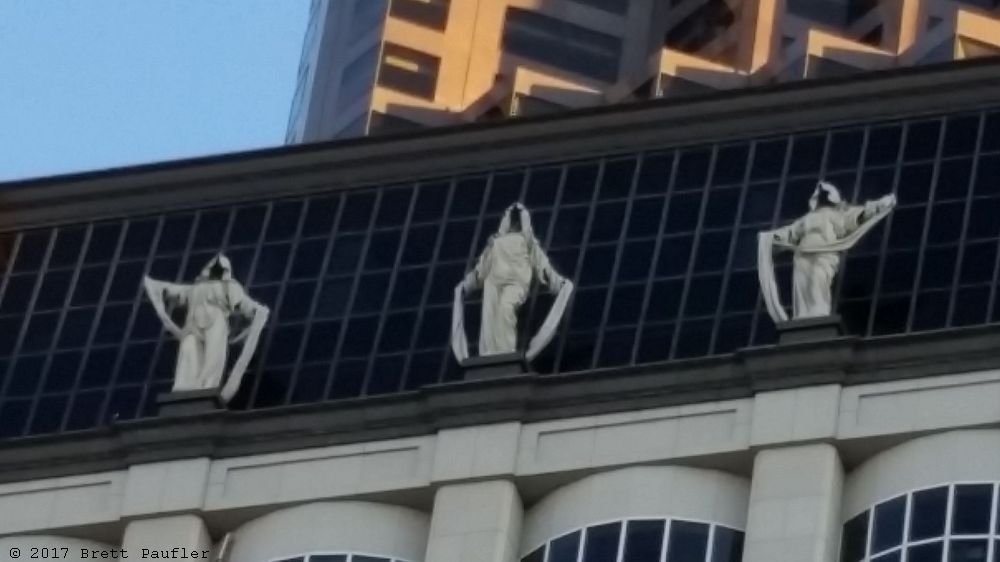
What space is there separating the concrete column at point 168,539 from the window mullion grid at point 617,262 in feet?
21.8

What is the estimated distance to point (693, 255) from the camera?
6438 centimetres

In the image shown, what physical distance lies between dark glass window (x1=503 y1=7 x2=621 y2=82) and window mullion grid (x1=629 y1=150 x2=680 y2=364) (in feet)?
184

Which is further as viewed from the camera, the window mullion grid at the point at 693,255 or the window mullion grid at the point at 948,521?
the window mullion grid at the point at 693,255

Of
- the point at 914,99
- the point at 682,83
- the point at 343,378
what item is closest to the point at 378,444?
the point at 343,378

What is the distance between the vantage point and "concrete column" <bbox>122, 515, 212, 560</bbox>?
62094 mm

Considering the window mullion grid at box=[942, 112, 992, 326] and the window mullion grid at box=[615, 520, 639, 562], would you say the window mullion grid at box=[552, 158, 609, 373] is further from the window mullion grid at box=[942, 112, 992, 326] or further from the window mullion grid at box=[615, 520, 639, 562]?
the window mullion grid at box=[942, 112, 992, 326]

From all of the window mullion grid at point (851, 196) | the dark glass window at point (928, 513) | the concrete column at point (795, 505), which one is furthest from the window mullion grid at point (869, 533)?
the window mullion grid at point (851, 196)

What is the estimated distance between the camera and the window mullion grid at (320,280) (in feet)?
213

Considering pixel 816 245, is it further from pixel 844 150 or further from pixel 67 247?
pixel 67 247

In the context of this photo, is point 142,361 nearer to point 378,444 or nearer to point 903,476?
point 378,444

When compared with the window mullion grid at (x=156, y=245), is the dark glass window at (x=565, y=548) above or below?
below

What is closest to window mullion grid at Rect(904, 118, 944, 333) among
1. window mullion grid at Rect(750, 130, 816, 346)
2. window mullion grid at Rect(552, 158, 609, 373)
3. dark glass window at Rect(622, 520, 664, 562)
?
window mullion grid at Rect(750, 130, 816, 346)

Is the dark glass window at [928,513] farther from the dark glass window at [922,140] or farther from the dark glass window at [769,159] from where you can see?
the dark glass window at [769,159]

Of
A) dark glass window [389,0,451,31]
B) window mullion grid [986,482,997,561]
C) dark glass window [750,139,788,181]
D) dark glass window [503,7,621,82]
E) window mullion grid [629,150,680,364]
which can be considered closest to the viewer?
window mullion grid [986,482,997,561]
